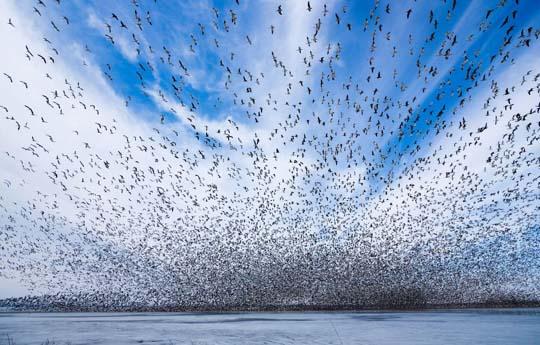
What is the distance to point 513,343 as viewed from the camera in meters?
25.0

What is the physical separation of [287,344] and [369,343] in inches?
217

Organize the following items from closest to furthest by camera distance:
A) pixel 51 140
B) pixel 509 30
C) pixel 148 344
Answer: pixel 509 30 < pixel 51 140 < pixel 148 344

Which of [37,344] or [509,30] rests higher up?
[509,30]

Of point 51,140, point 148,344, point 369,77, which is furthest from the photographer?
point 148,344

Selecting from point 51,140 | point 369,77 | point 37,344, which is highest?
point 369,77

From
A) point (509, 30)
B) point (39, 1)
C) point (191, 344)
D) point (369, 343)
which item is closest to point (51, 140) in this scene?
point (39, 1)

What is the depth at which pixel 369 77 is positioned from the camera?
2094 centimetres

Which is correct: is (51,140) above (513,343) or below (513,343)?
above

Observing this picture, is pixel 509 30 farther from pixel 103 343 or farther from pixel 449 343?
pixel 103 343

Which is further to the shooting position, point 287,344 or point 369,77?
point 287,344

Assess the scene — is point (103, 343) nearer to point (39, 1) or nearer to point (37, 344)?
point (37, 344)

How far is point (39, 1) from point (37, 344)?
21218mm

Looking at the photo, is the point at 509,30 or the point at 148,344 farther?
the point at 148,344

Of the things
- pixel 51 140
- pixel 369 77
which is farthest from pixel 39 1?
pixel 369 77
